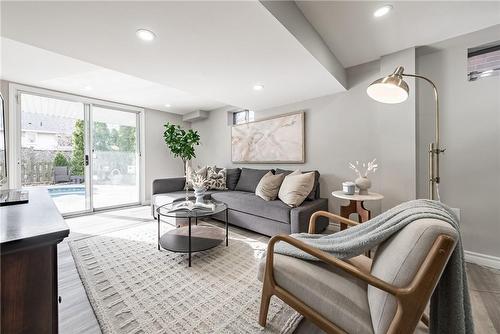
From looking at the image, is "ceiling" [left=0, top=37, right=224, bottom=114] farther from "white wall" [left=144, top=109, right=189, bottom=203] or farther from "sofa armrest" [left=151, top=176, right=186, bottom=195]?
"sofa armrest" [left=151, top=176, right=186, bottom=195]

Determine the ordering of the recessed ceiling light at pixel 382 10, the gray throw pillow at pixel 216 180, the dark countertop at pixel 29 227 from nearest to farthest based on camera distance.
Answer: the dark countertop at pixel 29 227 → the recessed ceiling light at pixel 382 10 → the gray throw pillow at pixel 216 180

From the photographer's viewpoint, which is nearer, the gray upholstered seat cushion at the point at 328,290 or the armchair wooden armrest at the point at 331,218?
the gray upholstered seat cushion at the point at 328,290

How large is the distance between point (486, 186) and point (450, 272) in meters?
1.89

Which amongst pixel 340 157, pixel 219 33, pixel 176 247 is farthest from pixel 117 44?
pixel 340 157

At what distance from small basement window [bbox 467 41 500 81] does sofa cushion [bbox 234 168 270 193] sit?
264 centimetres

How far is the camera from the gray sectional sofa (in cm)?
238

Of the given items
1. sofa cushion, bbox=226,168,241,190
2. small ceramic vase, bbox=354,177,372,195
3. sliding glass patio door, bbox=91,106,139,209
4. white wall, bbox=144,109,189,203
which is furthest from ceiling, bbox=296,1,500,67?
sliding glass patio door, bbox=91,106,139,209

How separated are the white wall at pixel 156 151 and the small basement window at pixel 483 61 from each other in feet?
17.0

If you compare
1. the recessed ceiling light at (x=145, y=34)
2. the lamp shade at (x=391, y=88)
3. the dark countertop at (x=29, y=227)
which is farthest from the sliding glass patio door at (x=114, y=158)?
the lamp shade at (x=391, y=88)

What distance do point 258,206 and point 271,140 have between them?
1379mm

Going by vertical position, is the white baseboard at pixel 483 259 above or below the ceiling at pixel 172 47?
below

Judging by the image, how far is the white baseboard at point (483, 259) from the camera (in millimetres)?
1886

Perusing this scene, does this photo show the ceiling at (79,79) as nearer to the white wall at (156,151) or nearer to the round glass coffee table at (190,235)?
the white wall at (156,151)

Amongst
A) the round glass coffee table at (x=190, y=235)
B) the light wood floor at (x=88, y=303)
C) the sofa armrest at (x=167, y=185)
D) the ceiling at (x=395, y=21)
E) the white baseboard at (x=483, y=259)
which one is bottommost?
the light wood floor at (x=88, y=303)
